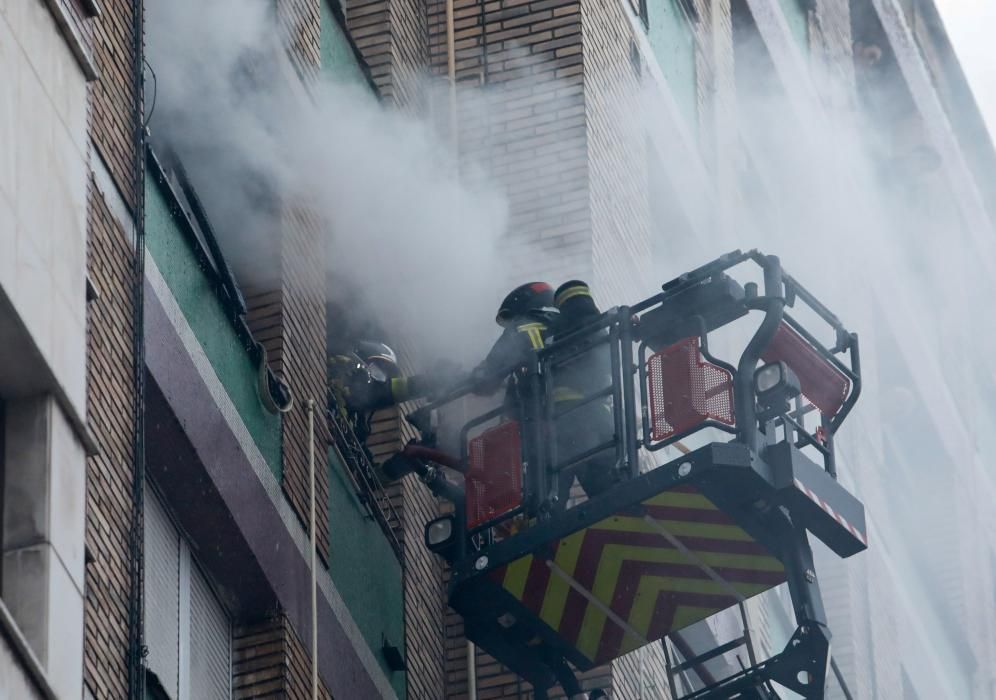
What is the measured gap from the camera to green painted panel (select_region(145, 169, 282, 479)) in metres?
11.7

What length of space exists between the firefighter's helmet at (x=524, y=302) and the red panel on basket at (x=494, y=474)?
77cm

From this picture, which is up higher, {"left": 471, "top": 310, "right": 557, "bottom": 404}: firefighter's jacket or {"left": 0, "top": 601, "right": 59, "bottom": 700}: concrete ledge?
{"left": 471, "top": 310, "right": 557, "bottom": 404}: firefighter's jacket

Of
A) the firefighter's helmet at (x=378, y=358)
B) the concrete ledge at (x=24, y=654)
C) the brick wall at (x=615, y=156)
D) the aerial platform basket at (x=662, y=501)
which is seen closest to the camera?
the concrete ledge at (x=24, y=654)

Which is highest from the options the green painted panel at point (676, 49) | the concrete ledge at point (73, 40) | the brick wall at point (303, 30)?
the green painted panel at point (676, 49)

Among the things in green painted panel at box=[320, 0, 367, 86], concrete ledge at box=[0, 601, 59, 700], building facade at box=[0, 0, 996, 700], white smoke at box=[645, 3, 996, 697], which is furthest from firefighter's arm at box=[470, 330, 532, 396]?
white smoke at box=[645, 3, 996, 697]

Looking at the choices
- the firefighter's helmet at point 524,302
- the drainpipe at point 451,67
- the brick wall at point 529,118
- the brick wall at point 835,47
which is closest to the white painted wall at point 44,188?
the firefighter's helmet at point 524,302

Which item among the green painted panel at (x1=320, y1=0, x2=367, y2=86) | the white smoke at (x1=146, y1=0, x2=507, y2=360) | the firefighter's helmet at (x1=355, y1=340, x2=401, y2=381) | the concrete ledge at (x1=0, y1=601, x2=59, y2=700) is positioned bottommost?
the concrete ledge at (x1=0, y1=601, x2=59, y2=700)

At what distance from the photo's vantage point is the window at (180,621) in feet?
36.8

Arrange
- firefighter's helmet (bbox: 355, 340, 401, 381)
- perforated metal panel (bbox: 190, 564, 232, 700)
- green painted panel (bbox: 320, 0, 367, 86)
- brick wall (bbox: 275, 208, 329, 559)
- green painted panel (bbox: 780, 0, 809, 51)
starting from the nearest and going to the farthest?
perforated metal panel (bbox: 190, 564, 232, 700) < brick wall (bbox: 275, 208, 329, 559) < firefighter's helmet (bbox: 355, 340, 401, 381) < green painted panel (bbox: 320, 0, 367, 86) < green painted panel (bbox: 780, 0, 809, 51)

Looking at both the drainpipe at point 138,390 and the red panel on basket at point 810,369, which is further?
the red panel on basket at point 810,369

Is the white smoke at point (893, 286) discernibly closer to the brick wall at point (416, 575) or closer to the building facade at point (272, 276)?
the building facade at point (272, 276)

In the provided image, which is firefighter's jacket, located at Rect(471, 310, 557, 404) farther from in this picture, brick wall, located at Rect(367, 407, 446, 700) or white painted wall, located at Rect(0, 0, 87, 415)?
white painted wall, located at Rect(0, 0, 87, 415)

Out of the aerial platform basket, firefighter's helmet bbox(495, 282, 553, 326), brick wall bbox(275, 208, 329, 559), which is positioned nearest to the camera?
the aerial platform basket

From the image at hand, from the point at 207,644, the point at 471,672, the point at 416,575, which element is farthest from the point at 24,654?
the point at 416,575
